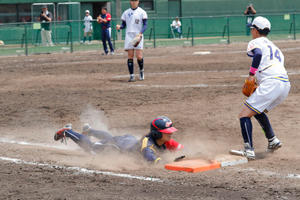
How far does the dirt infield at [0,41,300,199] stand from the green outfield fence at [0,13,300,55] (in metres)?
7.47

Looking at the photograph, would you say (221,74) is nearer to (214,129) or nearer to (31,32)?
(214,129)

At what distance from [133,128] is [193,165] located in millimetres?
2898

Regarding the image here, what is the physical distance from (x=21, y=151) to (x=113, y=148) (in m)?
1.41

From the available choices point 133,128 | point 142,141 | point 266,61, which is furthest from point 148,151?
point 133,128

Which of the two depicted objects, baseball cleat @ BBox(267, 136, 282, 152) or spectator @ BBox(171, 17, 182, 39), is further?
spectator @ BBox(171, 17, 182, 39)

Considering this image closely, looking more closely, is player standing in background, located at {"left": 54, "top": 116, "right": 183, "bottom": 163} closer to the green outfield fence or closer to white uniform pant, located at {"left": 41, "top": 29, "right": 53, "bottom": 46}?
the green outfield fence

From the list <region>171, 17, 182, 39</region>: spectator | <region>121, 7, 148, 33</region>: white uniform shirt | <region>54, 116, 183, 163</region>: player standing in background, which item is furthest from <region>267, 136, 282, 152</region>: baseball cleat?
<region>171, 17, 182, 39</region>: spectator

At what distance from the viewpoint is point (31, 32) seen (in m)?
26.3

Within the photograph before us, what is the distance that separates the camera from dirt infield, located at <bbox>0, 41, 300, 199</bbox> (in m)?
5.75

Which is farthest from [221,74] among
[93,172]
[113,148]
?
[93,172]

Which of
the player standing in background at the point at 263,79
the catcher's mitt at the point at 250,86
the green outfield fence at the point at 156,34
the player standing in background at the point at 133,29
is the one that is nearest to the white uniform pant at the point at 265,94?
the player standing in background at the point at 263,79

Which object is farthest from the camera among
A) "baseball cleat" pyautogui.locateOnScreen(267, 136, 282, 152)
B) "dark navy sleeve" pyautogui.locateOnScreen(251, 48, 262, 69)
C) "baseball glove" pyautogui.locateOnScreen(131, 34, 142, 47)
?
"baseball glove" pyautogui.locateOnScreen(131, 34, 142, 47)

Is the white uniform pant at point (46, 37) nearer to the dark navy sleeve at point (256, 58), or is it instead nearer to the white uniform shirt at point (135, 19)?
the white uniform shirt at point (135, 19)

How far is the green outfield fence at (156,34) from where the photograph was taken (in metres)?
26.5
